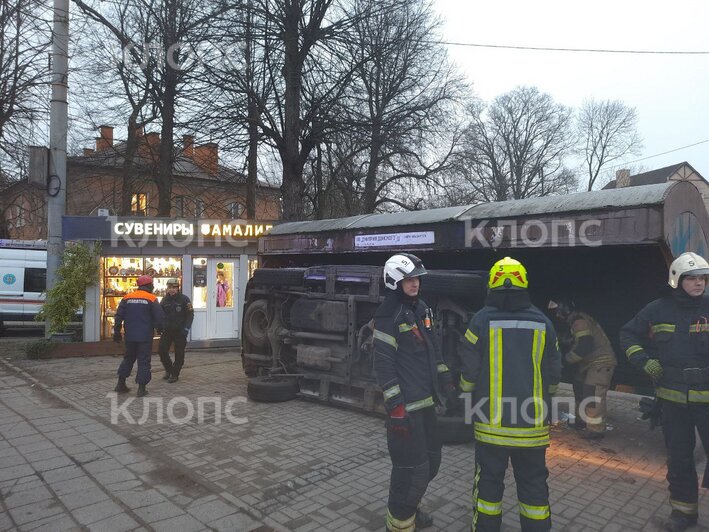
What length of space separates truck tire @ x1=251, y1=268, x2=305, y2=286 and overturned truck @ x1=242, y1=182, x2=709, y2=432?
2cm

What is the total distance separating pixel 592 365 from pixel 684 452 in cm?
238

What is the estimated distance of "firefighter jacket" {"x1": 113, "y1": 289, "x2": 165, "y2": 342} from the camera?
7.64 m

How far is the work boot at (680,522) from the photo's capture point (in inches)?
146

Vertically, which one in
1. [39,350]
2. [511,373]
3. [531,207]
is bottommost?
[39,350]

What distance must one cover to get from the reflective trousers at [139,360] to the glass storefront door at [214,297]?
479cm

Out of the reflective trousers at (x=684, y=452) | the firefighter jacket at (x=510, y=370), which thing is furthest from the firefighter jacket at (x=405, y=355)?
the reflective trousers at (x=684, y=452)

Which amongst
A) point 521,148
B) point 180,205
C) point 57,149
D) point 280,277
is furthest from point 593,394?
point 521,148

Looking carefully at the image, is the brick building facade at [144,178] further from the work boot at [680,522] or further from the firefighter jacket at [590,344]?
the work boot at [680,522]

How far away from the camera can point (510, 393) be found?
3168mm

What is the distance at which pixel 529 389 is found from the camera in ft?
10.4

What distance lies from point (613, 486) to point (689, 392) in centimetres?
136

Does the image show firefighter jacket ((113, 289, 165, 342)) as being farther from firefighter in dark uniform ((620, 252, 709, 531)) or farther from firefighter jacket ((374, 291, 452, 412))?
firefighter in dark uniform ((620, 252, 709, 531))

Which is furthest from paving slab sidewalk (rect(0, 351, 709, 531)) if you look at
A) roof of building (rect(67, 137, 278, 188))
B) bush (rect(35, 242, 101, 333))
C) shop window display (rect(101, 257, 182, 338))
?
roof of building (rect(67, 137, 278, 188))

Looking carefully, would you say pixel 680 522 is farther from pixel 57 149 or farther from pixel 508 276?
pixel 57 149
